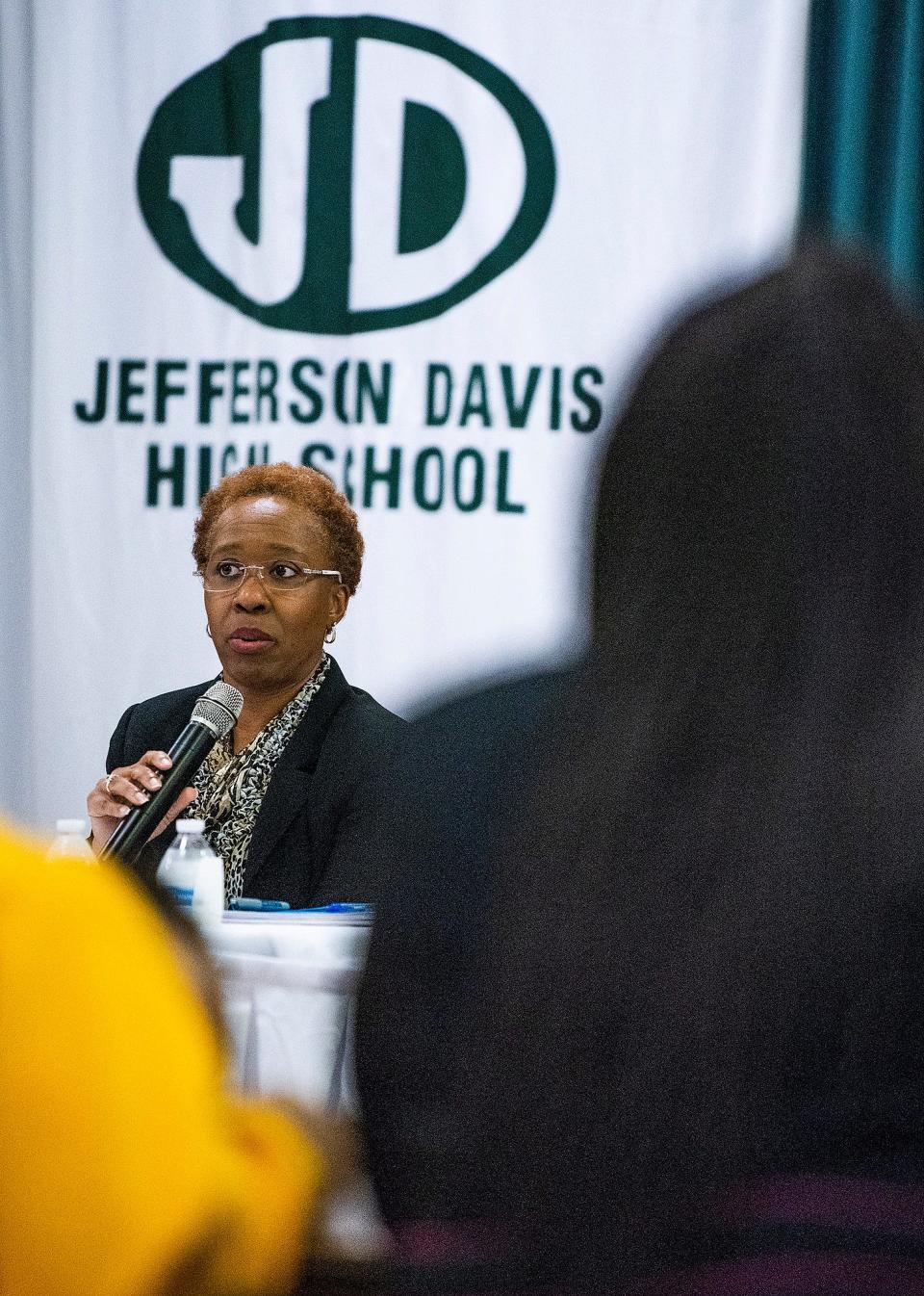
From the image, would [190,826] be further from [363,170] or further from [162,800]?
[363,170]

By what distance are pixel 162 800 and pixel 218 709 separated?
12.0 inches

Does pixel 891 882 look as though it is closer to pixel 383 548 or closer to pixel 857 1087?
pixel 857 1087

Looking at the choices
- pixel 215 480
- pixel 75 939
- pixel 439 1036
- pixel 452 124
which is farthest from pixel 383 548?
pixel 75 939

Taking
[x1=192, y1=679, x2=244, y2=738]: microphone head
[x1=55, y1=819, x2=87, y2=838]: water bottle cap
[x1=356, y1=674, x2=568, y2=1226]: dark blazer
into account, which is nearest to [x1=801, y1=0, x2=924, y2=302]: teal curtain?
[x1=192, y1=679, x2=244, y2=738]: microphone head

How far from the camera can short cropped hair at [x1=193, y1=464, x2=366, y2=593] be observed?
3.47 metres

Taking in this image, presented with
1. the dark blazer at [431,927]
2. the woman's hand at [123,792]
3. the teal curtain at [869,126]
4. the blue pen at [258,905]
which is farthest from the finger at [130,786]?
the teal curtain at [869,126]

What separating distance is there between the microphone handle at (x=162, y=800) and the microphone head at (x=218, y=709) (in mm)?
29

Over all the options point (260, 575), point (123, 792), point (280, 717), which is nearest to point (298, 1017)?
point (123, 792)

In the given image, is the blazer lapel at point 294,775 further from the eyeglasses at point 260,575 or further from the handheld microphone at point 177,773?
the handheld microphone at point 177,773

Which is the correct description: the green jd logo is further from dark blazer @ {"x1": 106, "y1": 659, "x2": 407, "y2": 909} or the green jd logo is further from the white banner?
dark blazer @ {"x1": 106, "y1": 659, "x2": 407, "y2": 909}

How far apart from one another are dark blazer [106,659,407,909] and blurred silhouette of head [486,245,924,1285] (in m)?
1.89

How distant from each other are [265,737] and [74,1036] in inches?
103

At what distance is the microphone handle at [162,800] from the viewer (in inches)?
84.6

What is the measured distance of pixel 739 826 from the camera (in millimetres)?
796
